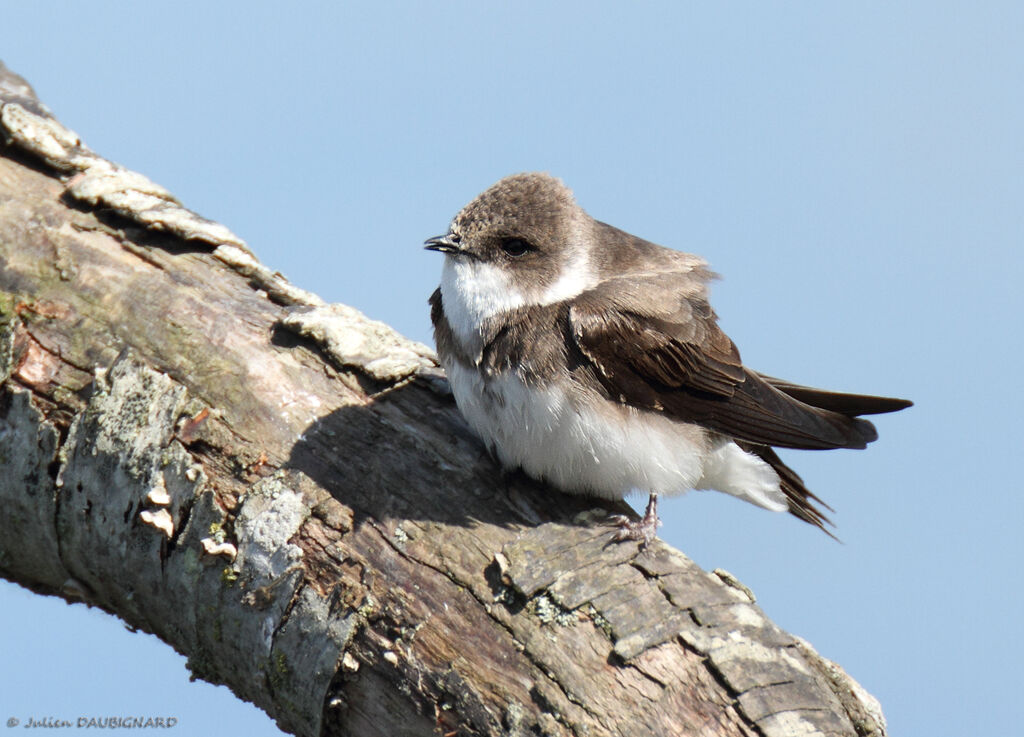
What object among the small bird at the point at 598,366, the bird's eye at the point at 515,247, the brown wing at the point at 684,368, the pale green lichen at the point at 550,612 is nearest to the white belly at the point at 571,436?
the small bird at the point at 598,366

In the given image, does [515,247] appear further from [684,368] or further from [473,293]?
[684,368]

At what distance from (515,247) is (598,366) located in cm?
71

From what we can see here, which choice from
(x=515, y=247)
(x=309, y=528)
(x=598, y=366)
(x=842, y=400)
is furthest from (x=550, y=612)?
(x=842, y=400)

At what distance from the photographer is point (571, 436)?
170 inches

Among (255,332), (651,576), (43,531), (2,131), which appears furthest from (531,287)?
(2,131)

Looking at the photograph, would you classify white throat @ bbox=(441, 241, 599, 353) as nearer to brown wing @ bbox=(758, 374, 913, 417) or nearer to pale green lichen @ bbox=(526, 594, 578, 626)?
brown wing @ bbox=(758, 374, 913, 417)

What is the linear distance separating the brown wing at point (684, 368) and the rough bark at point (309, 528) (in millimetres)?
631

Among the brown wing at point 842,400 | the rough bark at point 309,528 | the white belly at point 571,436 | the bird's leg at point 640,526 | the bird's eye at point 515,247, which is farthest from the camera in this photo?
the brown wing at point 842,400

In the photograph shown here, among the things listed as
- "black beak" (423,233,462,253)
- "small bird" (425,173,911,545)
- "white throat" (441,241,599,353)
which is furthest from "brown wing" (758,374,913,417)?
"black beak" (423,233,462,253)

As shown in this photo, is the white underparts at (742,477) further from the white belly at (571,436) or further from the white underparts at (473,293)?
the white underparts at (473,293)

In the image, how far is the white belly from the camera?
427cm

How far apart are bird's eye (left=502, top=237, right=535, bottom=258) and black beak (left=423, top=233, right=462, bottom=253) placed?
21cm

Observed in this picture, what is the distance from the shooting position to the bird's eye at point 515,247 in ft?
15.6

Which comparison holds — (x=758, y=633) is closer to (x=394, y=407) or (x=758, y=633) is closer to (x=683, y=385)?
(x=683, y=385)
